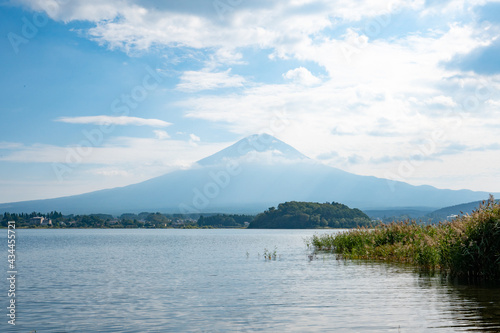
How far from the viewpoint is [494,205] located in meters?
19.8

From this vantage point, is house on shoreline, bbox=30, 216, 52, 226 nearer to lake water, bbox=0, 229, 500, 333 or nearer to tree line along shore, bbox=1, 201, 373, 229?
tree line along shore, bbox=1, 201, 373, 229

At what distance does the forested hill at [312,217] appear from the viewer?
466 ft

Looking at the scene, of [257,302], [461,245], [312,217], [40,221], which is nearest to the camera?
[257,302]

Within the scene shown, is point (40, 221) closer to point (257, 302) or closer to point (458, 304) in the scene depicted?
point (257, 302)

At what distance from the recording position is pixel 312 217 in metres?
149

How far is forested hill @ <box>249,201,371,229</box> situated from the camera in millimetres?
142062

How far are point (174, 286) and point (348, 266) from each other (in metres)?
11.1

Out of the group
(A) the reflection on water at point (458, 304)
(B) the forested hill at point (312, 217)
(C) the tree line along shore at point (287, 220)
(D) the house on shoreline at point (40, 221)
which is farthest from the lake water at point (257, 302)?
(D) the house on shoreline at point (40, 221)

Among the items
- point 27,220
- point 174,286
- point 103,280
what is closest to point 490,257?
point 174,286

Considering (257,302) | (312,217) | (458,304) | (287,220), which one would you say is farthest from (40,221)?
(458,304)

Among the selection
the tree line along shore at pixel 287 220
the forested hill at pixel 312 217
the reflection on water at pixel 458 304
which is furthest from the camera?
the tree line along shore at pixel 287 220

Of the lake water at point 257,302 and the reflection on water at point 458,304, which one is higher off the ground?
the reflection on water at point 458,304

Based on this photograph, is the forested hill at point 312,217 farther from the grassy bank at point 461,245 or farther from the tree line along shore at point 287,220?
the grassy bank at point 461,245

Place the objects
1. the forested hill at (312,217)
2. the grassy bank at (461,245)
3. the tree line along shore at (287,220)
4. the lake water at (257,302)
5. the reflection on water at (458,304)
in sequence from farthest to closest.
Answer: the tree line along shore at (287,220)
the forested hill at (312,217)
the grassy bank at (461,245)
the lake water at (257,302)
the reflection on water at (458,304)
